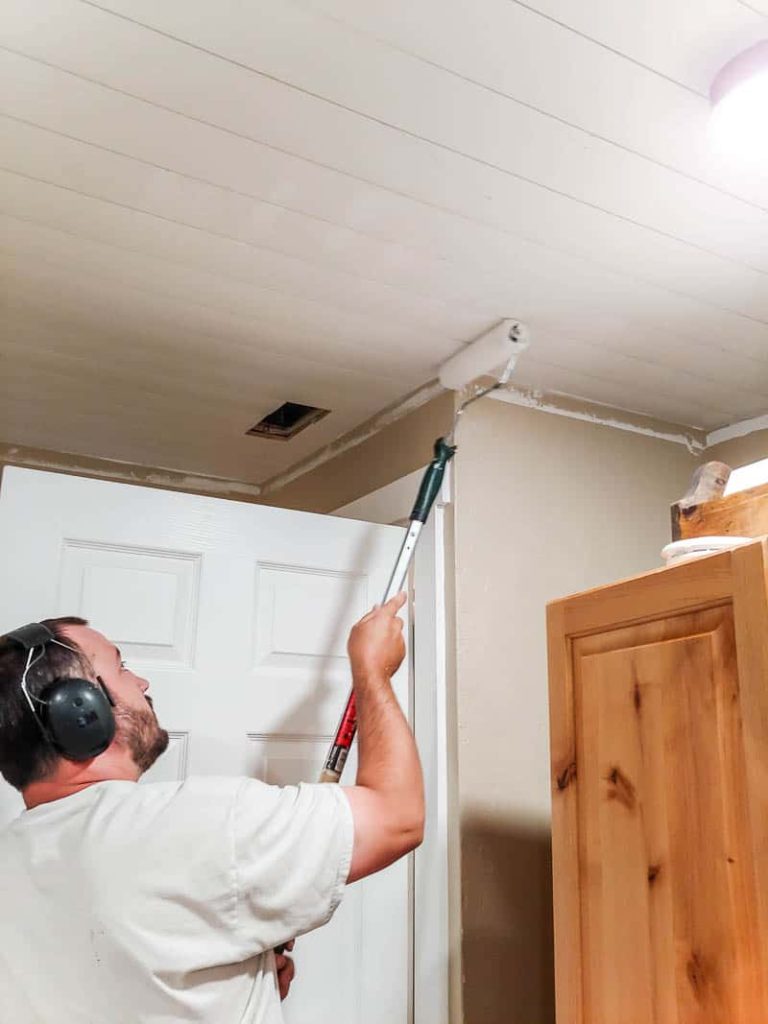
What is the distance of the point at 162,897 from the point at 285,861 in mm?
146

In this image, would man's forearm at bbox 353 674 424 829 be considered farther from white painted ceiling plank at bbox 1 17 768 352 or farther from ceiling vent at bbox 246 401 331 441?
ceiling vent at bbox 246 401 331 441

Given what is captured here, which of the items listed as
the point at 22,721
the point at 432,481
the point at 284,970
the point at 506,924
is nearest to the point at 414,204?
the point at 432,481

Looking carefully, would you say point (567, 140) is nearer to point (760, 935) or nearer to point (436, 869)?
point (760, 935)

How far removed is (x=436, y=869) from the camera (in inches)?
69.7

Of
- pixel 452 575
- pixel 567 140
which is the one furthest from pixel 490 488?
pixel 567 140

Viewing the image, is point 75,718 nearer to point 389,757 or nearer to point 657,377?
point 389,757

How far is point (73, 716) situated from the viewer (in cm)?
113

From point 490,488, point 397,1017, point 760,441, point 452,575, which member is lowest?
point 397,1017

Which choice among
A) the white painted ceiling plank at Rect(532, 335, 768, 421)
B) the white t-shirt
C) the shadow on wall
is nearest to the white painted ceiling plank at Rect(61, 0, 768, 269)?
the white painted ceiling plank at Rect(532, 335, 768, 421)

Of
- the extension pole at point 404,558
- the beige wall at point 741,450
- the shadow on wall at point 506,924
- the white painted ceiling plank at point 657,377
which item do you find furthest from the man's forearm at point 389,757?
the beige wall at point 741,450

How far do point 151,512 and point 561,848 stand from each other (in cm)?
94

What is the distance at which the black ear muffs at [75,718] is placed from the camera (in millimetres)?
1128

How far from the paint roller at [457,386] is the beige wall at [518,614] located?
6cm

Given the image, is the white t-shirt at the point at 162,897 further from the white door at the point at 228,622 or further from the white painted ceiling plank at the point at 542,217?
the white painted ceiling plank at the point at 542,217
